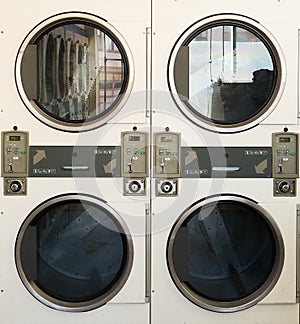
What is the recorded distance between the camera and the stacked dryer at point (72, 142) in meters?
3.08

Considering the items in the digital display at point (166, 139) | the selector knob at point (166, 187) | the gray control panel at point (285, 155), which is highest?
the digital display at point (166, 139)

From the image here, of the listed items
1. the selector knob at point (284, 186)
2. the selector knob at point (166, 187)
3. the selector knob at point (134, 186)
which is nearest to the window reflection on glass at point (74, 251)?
the selector knob at point (134, 186)

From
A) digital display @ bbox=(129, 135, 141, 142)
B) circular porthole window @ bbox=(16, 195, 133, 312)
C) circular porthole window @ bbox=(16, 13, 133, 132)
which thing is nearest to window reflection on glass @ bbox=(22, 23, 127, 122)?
circular porthole window @ bbox=(16, 13, 133, 132)

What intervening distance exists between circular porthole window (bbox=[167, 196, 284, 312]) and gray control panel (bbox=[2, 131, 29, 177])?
0.81 m

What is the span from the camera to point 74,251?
320cm

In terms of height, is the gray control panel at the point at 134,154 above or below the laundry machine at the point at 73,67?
below

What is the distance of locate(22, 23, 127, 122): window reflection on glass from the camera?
3.09 meters

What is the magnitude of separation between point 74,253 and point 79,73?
0.91 meters

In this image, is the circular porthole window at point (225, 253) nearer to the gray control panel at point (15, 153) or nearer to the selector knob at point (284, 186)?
the selector knob at point (284, 186)

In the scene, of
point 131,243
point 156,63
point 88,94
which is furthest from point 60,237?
point 156,63

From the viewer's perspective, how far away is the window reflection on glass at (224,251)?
124 inches

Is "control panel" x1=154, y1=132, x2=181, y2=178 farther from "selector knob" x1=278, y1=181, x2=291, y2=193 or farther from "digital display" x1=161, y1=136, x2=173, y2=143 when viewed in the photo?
"selector knob" x1=278, y1=181, x2=291, y2=193

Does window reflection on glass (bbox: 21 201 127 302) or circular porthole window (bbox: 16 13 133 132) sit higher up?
circular porthole window (bbox: 16 13 133 132)

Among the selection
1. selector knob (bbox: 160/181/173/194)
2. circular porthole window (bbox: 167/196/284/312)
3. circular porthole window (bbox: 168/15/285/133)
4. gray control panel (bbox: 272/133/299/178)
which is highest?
circular porthole window (bbox: 168/15/285/133)
